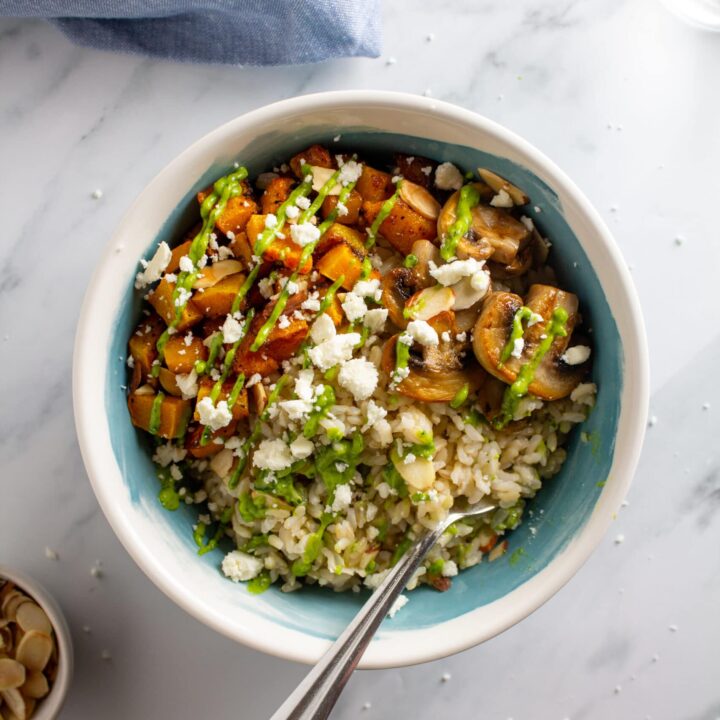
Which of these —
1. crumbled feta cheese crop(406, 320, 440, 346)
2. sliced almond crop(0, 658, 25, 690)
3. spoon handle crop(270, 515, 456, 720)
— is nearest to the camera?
spoon handle crop(270, 515, 456, 720)

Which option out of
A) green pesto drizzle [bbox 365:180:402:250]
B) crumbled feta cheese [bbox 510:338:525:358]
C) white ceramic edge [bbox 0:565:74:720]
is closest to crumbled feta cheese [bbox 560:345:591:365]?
crumbled feta cheese [bbox 510:338:525:358]

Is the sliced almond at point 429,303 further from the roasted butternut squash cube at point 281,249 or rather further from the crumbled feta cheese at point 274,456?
the crumbled feta cheese at point 274,456

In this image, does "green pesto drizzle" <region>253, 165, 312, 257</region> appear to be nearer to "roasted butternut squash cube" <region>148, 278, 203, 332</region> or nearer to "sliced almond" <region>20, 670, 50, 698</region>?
"roasted butternut squash cube" <region>148, 278, 203, 332</region>

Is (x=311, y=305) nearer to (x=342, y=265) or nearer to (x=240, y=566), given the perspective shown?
(x=342, y=265)

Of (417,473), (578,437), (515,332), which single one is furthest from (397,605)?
(515,332)

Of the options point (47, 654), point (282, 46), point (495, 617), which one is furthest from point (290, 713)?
point (282, 46)

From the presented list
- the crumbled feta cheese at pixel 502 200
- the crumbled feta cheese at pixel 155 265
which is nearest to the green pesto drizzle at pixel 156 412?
the crumbled feta cheese at pixel 155 265
